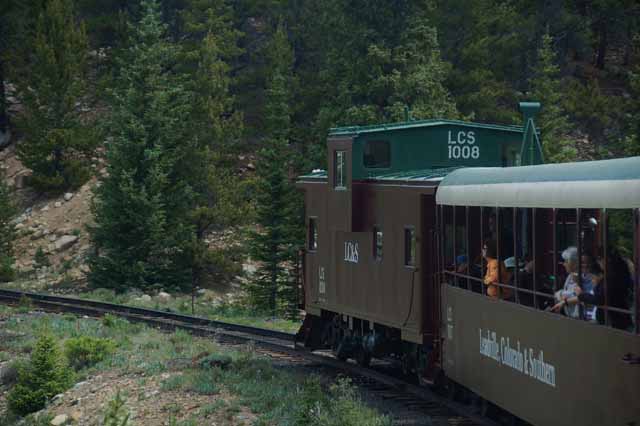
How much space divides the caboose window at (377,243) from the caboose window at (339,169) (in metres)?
1.19

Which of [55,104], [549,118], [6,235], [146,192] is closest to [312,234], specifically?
[146,192]

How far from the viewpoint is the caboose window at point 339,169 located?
62.2 feet

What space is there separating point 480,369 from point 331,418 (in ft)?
6.56

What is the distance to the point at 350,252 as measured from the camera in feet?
62.9

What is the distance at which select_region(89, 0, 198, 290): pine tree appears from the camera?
135 ft

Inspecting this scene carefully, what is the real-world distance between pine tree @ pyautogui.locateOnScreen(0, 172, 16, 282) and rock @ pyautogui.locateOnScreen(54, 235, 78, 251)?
2814 mm

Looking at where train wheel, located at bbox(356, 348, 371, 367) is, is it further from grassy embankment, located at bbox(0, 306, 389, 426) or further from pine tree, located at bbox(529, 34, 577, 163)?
pine tree, located at bbox(529, 34, 577, 163)

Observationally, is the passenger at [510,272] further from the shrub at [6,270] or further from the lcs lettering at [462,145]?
the shrub at [6,270]

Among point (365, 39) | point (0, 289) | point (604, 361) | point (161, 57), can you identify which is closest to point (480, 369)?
point (604, 361)

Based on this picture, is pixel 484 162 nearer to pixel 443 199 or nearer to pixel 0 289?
pixel 443 199

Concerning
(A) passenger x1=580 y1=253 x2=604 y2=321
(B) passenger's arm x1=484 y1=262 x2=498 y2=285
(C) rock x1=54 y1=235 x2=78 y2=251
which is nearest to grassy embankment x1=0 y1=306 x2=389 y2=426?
(B) passenger's arm x1=484 y1=262 x2=498 y2=285

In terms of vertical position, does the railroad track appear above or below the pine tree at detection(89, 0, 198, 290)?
below

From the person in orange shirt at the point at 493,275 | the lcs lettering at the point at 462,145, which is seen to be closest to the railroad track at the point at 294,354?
the person in orange shirt at the point at 493,275

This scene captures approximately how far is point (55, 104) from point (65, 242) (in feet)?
21.6
